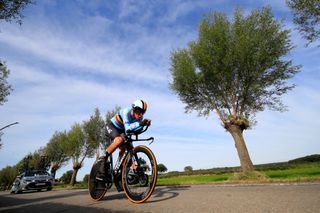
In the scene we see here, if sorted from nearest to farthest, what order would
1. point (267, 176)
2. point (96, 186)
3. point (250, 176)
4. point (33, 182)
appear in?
point (96, 186), point (267, 176), point (250, 176), point (33, 182)

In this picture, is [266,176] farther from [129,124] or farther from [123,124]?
[129,124]

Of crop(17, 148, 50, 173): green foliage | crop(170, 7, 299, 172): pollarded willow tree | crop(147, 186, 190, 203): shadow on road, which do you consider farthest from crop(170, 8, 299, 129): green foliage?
crop(17, 148, 50, 173): green foliage

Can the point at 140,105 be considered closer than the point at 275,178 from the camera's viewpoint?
Yes

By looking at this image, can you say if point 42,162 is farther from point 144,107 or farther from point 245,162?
point 144,107

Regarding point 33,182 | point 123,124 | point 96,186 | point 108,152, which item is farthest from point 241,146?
point 33,182

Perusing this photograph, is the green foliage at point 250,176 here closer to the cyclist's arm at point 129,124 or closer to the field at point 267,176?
the field at point 267,176

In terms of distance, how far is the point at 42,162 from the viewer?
71.8m

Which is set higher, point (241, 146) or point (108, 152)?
point (241, 146)

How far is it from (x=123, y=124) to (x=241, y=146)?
13448 mm

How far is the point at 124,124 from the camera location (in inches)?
237

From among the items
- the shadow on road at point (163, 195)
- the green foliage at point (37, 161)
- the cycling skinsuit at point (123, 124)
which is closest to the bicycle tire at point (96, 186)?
the cycling skinsuit at point (123, 124)

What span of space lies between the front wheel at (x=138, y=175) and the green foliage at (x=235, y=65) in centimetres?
1389

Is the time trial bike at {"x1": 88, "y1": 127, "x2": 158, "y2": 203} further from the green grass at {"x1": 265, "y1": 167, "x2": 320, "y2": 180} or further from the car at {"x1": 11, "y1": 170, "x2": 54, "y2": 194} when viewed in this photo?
the car at {"x1": 11, "y1": 170, "x2": 54, "y2": 194}

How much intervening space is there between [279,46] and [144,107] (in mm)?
15065
